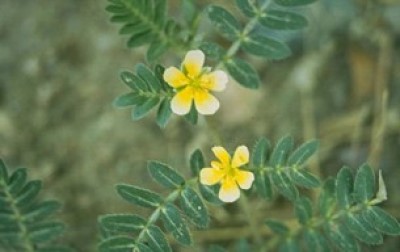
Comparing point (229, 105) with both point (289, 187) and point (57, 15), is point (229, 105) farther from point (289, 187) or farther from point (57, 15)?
point (289, 187)

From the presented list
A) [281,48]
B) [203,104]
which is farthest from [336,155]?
[203,104]

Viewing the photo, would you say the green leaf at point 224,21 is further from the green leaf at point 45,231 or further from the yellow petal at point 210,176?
the green leaf at point 45,231

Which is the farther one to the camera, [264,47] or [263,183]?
[264,47]

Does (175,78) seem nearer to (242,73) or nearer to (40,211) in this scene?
(242,73)

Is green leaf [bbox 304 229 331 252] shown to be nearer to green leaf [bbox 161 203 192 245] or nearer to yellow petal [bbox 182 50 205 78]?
green leaf [bbox 161 203 192 245]

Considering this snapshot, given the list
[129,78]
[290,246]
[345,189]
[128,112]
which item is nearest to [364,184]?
[345,189]

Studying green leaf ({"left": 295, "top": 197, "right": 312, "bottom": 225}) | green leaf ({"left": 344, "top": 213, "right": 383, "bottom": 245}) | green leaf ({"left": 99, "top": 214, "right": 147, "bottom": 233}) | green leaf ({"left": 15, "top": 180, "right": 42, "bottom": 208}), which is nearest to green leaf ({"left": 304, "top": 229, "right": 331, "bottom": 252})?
green leaf ({"left": 295, "top": 197, "right": 312, "bottom": 225})
